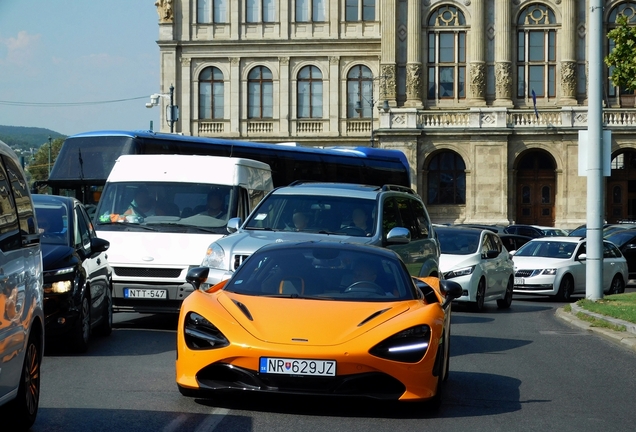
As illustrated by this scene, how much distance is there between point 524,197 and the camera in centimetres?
6756

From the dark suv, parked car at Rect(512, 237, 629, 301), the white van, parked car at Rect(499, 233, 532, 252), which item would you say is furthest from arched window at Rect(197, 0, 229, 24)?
the dark suv

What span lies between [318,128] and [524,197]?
13.7 meters

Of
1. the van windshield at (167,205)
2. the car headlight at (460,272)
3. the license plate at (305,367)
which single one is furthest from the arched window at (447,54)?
the license plate at (305,367)

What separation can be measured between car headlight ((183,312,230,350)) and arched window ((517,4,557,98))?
61.4 m

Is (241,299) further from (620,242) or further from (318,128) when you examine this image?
(318,128)

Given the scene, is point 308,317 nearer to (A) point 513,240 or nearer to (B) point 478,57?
(A) point 513,240

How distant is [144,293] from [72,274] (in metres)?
3.08

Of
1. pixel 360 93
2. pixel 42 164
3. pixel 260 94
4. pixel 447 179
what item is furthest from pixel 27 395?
pixel 42 164

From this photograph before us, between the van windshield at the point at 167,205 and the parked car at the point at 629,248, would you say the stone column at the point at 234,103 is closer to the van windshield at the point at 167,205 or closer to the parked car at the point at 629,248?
the parked car at the point at 629,248

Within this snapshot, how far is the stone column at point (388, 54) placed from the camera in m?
67.7

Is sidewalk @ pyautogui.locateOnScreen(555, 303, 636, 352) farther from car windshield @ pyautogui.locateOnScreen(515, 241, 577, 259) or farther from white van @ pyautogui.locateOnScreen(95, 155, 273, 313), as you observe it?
car windshield @ pyautogui.locateOnScreen(515, 241, 577, 259)

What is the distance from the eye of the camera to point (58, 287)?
41.3 ft

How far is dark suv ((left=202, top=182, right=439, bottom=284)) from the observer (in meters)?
14.2

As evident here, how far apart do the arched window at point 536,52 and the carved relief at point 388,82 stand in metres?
7.31
